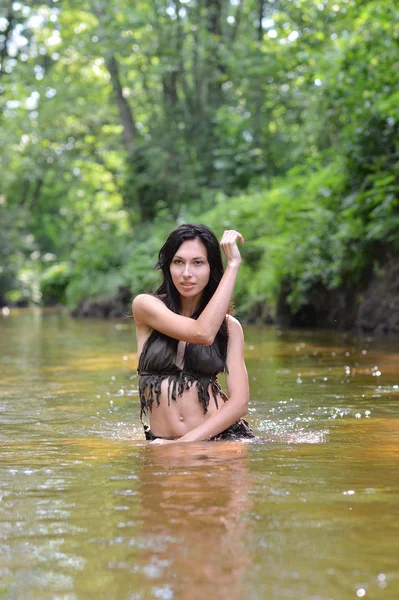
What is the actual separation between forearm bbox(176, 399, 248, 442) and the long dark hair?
0.37 metres

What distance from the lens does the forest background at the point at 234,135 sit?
14820 mm

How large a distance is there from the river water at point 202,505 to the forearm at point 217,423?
0.41 ft

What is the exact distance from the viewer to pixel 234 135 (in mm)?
26531

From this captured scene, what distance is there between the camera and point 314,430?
5430 millimetres

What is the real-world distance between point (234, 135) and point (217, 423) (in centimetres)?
2246

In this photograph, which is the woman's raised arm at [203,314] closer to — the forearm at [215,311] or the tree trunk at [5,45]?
the forearm at [215,311]

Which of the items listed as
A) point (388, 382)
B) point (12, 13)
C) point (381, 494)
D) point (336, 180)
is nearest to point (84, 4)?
point (12, 13)

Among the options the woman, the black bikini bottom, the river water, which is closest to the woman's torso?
the woman

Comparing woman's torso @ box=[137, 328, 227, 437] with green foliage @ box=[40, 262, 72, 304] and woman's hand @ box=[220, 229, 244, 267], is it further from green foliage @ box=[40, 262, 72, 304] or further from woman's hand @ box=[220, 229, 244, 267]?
green foliage @ box=[40, 262, 72, 304]

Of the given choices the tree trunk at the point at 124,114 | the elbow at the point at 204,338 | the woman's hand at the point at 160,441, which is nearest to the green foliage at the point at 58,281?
the tree trunk at the point at 124,114

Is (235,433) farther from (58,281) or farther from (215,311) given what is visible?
(58,281)

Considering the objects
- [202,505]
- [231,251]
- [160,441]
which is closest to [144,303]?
[231,251]

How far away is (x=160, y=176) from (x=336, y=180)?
42.6 feet

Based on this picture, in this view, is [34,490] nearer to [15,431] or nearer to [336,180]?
[15,431]
